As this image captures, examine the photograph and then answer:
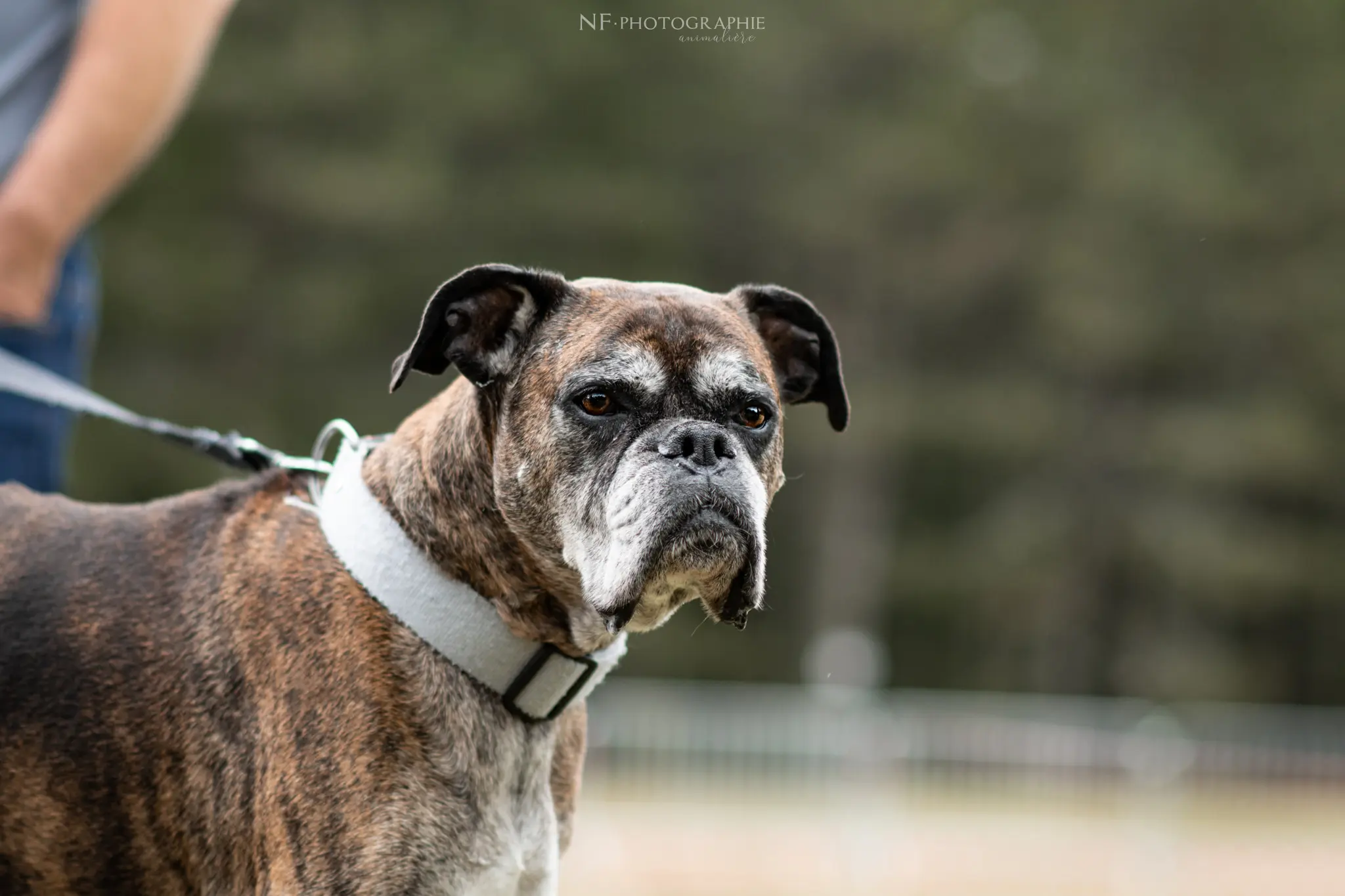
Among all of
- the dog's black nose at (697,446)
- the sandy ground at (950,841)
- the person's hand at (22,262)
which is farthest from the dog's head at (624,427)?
the sandy ground at (950,841)

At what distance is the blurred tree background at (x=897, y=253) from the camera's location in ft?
81.8

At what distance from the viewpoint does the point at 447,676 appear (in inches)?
138

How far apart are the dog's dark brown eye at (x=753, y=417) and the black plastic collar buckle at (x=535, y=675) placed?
625 millimetres

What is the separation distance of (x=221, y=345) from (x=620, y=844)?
1379 cm

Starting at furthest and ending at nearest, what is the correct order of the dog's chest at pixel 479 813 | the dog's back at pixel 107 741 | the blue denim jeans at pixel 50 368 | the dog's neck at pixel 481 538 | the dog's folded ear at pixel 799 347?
the blue denim jeans at pixel 50 368 → the dog's folded ear at pixel 799 347 → the dog's neck at pixel 481 538 → the dog's back at pixel 107 741 → the dog's chest at pixel 479 813

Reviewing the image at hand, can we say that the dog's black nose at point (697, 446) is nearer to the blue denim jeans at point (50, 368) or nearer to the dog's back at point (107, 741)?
the dog's back at point (107, 741)

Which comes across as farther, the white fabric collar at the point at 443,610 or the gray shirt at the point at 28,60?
the gray shirt at the point at 28,60

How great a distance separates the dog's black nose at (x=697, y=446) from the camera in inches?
136

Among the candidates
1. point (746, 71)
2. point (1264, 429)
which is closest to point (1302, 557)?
point (1264, 429)

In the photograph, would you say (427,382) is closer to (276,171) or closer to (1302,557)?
(276,171)

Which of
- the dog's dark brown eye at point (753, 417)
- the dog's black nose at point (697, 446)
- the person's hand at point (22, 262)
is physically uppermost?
the person's hand at point (22, 262)

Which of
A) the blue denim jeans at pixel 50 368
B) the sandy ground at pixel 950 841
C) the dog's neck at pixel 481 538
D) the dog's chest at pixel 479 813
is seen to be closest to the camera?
the dog's chest at pixel 479 813

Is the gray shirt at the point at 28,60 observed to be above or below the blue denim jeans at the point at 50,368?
above

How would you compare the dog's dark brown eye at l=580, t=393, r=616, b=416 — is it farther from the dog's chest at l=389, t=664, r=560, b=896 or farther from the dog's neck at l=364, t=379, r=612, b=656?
the dog's chest at l=389, t=664, r=560, b=896
